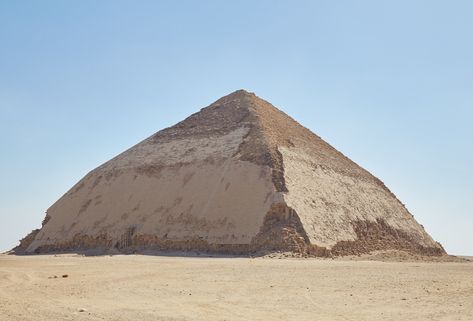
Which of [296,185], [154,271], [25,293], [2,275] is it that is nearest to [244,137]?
[296,185]

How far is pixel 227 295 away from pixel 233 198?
18364 millimetres

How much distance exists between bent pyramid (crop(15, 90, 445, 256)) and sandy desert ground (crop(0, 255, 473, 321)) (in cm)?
1101

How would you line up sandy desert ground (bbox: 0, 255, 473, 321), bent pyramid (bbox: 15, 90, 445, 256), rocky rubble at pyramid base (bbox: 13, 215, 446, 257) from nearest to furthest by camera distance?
sandy desert ground (bbox: 0, 255, 473, 321), rocky rubble at pyramid base (bbox: 13, 215, 446, 257), bent pyramid (bbox: 15, 90, 445, 256)

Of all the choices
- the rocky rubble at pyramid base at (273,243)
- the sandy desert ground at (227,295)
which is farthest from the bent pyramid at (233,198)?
the sandy desert ground at (227,295)

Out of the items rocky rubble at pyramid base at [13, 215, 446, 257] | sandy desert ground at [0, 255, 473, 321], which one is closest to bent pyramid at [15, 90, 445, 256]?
rocky rubble at pyramid base at [13, 215, 446, 257]

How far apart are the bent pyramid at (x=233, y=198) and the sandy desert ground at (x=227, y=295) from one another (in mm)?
11015

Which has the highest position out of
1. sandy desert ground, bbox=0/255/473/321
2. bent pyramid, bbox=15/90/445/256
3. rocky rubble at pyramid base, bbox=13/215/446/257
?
A: bent pyramid, bbox=15/90/445/256

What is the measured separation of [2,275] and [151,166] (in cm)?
2221

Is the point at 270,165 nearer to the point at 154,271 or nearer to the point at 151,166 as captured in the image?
the point at 151,166

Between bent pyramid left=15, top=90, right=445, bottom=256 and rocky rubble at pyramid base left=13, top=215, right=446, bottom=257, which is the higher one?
bent pyramid left=15, top=90, right=445, bottom=256

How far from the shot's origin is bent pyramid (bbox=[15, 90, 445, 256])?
27.7 metres

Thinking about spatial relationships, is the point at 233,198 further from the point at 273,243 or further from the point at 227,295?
the point at 227,295

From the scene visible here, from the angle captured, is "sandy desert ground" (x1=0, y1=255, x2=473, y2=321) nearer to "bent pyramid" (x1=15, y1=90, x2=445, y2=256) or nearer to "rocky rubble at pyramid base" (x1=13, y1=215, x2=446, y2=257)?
"rocky rubble at pyramid base" (x1=13, y1=215, x2=446, y2=257)

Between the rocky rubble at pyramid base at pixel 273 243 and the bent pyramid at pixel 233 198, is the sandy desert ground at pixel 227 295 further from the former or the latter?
the bent pyramid at pixel 233 198
